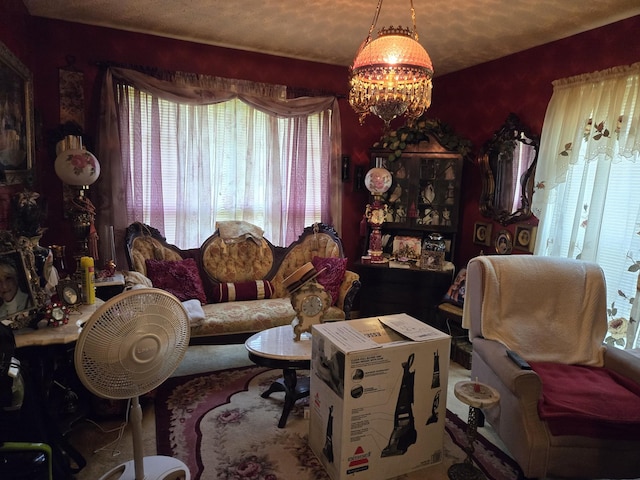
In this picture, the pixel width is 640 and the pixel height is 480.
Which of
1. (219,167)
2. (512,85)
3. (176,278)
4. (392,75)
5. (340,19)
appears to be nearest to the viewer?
(392,75)

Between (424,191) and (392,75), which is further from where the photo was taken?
(424,191)

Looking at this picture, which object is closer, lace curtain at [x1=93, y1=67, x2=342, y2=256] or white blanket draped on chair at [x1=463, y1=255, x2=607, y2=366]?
white blanket draped on chair at [x1=463, y1=255, x2=607, y2=366]

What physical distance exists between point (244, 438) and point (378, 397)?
36.7 inches

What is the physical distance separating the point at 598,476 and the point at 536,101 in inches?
109

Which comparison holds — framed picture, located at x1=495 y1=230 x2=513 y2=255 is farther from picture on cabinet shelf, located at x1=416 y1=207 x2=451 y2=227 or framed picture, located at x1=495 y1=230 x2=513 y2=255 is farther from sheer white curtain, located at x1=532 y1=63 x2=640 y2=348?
picture on cabinet shelf, located at x1=416 y1=207 x2=451 y2=227

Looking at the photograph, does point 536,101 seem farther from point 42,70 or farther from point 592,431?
point 42,70

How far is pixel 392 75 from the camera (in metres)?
Result: 2.15

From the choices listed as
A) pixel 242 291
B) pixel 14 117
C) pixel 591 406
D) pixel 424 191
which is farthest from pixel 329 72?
pixel 591 406

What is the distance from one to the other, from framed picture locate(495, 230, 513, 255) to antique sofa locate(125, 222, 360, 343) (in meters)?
1.33

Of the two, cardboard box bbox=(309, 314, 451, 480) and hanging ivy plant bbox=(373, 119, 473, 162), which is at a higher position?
hanging ivy plant bbox=(373, 119, 473, 162)

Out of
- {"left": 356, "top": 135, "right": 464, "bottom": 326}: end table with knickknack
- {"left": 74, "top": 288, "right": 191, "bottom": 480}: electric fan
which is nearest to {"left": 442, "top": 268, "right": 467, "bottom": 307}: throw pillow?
{"left": 356, "top": 135, "right": 464, "bottom": 326}: end table with knickknack

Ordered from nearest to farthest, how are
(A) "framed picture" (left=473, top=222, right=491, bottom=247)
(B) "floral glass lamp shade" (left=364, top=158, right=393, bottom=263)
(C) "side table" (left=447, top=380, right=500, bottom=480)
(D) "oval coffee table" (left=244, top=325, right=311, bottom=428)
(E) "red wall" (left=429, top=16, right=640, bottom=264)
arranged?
(C) "side table" (left=447, top=380, right=500, bottom=480)
(D) "oval coffee table" (left=244, top=325, right=311, bottom=428)
(E) "red wall" (left=429, top=16, right=640, bottom=264)
(A) "framed picture" (left=473, top=222, right=491, bottom=247)
(B) "floral glass lamp shade" (left=364, top=158, right=393, bottom=263)

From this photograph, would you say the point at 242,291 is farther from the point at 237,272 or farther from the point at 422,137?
the point at 422,137

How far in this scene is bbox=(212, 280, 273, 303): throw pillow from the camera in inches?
136
